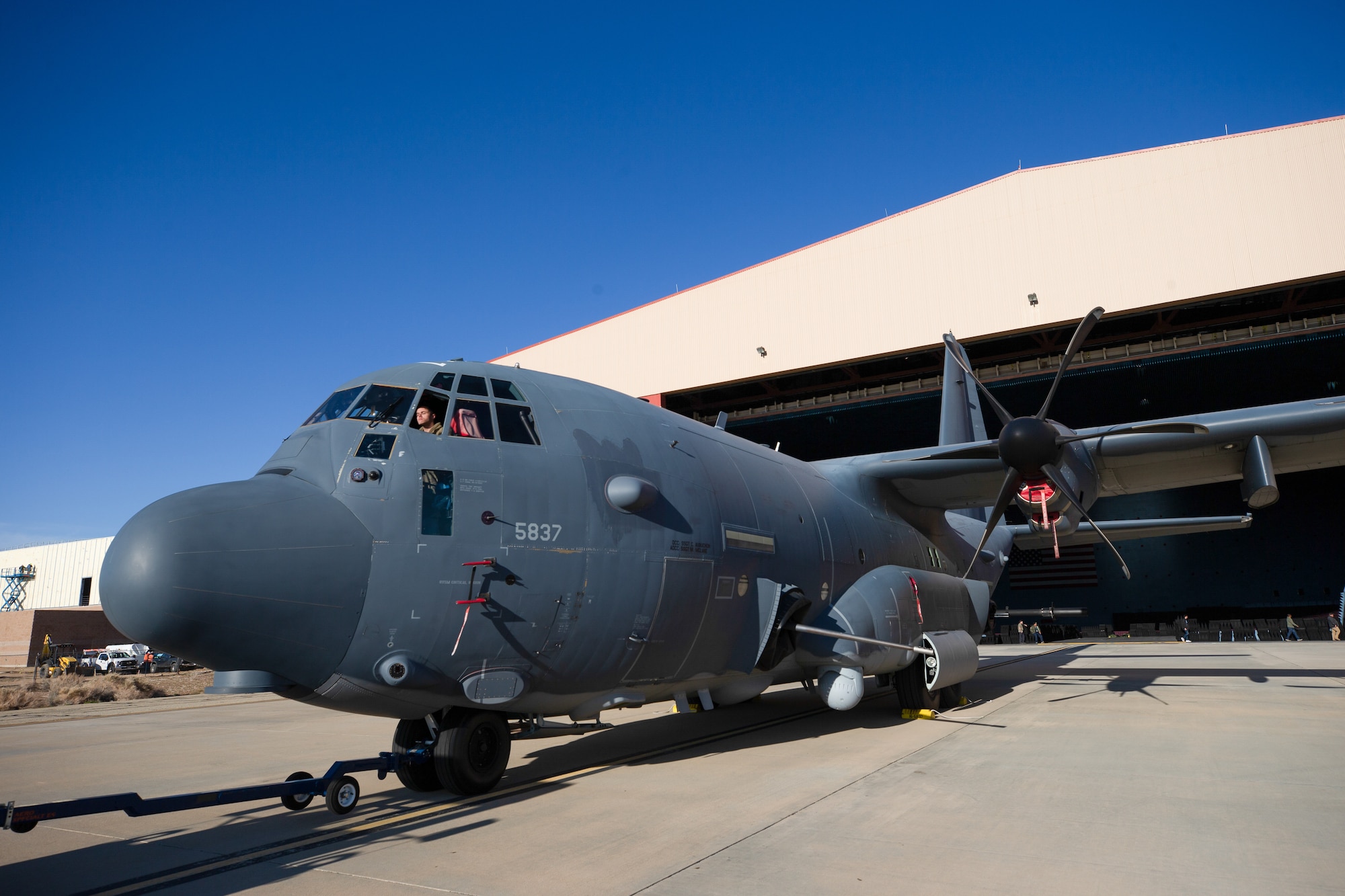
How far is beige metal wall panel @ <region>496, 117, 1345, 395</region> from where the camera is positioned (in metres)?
23.0

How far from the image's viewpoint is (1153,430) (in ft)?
38.3

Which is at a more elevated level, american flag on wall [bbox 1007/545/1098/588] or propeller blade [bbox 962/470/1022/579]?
propeller blade [bbox 962/470/1022/579]

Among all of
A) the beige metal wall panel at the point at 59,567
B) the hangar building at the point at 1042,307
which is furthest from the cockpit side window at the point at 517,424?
the beige metal wall panel at the point at 59,567

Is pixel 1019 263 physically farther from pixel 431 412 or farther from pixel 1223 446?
pixel 431 412

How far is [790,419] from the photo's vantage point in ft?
124

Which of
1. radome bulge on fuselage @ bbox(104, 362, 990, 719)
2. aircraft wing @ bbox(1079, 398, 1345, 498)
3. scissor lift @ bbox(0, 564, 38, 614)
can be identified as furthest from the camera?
scissor lift @ bbox(0, 564, 38, 614)

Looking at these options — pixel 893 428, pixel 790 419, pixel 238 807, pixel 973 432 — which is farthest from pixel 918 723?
pixel 893 428

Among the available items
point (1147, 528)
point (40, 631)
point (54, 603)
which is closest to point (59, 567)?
point (54, 603)

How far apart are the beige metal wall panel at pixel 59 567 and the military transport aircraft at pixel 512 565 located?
48.9 metres

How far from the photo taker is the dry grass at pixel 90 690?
20797 millimetres

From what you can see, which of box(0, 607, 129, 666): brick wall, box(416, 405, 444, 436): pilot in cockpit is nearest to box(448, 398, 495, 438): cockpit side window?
box(416, 405, 444, 436): pilot in cockpit

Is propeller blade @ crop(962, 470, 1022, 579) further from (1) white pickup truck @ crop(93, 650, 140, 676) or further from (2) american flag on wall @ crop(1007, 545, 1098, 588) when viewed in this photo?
(2) american flag on wall @ crop(1007, 545, 1098, 588)

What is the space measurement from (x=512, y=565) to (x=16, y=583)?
5893 cm

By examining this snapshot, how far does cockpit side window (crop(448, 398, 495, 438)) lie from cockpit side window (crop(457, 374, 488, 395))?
0.11 metres
